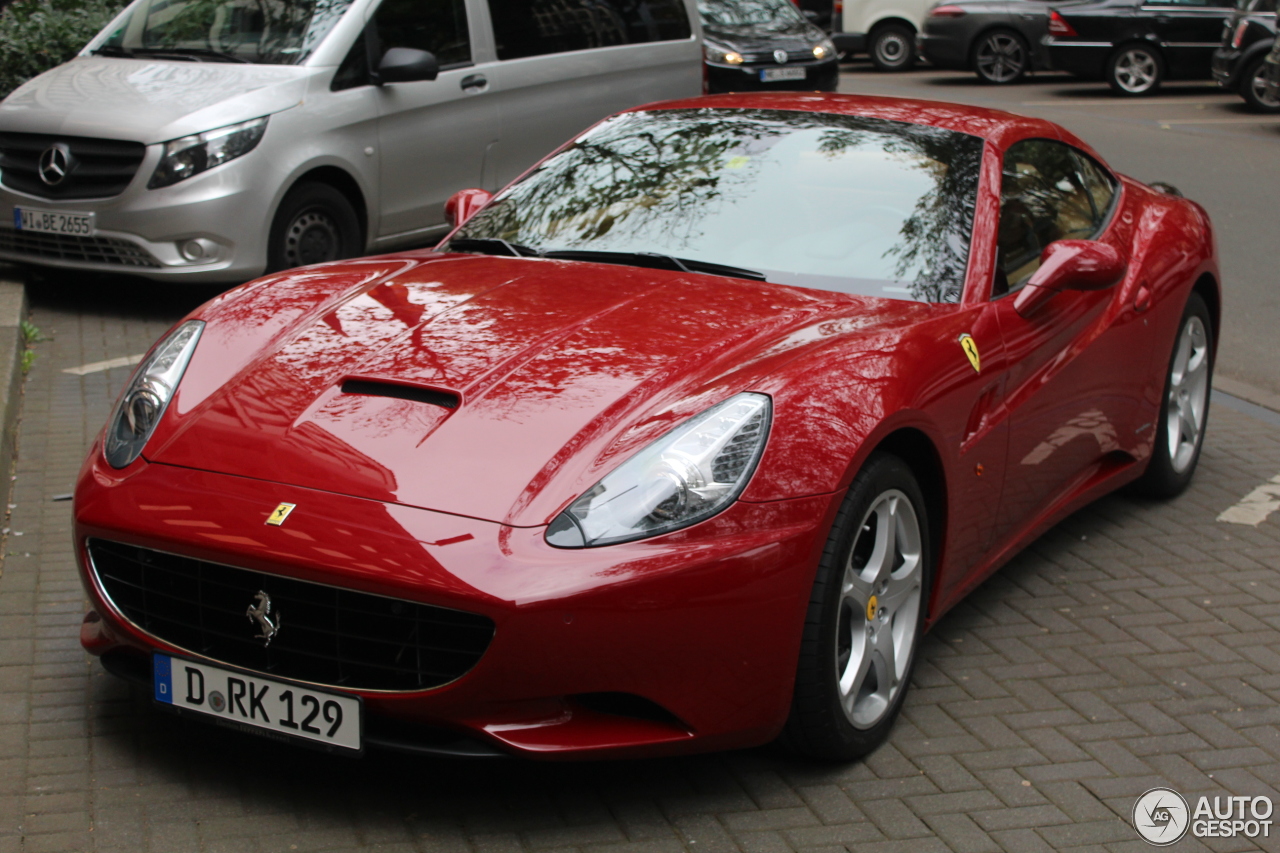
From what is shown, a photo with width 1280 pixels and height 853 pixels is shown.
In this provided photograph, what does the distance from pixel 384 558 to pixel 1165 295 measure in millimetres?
3142

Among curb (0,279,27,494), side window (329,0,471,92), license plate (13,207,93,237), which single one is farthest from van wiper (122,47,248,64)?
curb (0,279,27,494)

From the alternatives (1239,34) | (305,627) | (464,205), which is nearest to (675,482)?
(305,627)

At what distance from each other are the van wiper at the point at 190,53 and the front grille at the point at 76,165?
88 cm

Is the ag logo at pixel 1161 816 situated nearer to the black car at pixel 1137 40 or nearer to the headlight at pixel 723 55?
the headlight at pixel 723 55

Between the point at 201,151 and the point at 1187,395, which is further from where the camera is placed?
the point at 201,151

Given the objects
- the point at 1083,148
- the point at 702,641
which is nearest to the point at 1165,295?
the point at 1083,148

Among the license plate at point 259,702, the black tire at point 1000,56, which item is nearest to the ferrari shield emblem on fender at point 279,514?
the license plate at point 259,702

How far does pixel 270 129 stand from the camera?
7.41m

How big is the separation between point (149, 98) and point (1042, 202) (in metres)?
4.82

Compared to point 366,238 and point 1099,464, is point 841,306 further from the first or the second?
point 366,238

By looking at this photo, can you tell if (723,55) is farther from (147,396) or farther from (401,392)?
(401,392)

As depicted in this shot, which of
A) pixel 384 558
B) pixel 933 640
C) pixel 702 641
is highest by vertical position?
pixel 384 558

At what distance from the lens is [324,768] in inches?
128

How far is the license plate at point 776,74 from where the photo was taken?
573 inches
